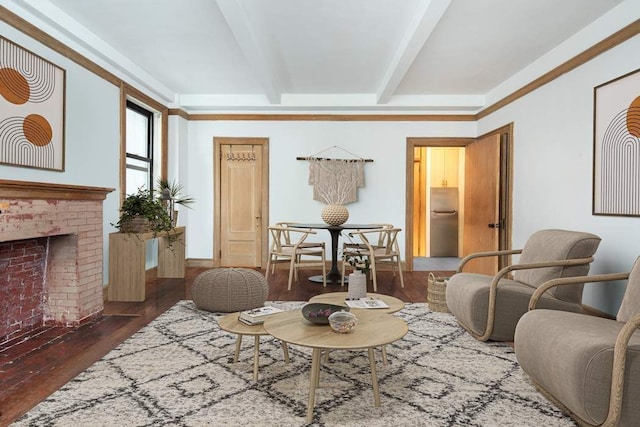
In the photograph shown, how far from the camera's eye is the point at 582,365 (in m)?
1.78

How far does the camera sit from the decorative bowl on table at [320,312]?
7.24ft

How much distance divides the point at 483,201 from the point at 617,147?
229 centimetres

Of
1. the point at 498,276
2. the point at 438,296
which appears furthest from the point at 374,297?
the point at 438,296

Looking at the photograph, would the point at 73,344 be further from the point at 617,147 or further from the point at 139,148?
→ the point at 617,147

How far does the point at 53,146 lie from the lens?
11.7 feet

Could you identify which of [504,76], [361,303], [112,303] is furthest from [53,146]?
[504,76]

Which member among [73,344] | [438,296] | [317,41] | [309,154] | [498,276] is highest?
[317,41]

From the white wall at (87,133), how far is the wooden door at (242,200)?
206 cm

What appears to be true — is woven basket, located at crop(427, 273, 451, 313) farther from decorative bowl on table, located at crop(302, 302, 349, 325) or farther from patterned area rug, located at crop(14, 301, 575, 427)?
decorative bowl on table, located at crop(302, 302, 349, 325)

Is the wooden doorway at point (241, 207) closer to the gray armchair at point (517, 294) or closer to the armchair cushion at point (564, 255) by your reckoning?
the gray armchair at point (517, 294)

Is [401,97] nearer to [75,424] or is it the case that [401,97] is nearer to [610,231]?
[610,231]

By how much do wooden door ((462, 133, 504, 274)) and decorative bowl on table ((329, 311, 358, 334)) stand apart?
374 centimetres

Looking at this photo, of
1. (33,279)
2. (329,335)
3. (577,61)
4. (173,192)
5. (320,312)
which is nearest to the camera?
(329,335)

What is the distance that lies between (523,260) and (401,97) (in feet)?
11.2
